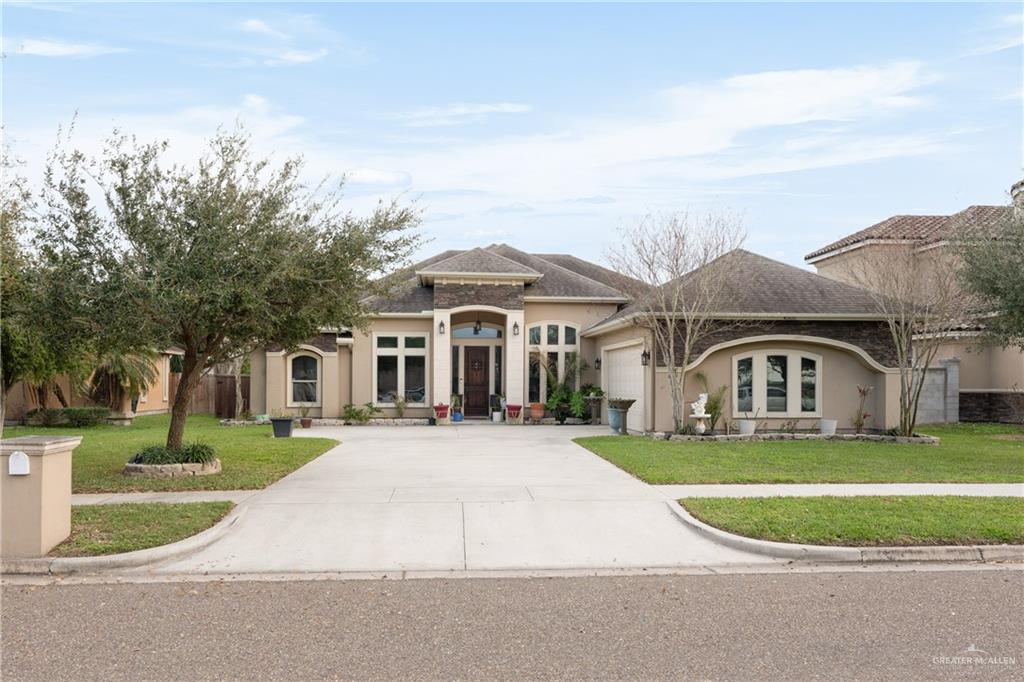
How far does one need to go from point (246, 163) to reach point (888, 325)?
51.0 ft

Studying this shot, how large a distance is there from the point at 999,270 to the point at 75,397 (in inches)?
1026

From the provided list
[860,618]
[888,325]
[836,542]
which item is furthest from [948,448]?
[860,618]

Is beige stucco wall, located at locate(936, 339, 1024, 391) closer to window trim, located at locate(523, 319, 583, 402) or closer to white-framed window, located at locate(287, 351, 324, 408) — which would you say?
window trim, located at locate(523, 319, 583, 402)

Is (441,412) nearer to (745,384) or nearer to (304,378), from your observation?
(304,378)

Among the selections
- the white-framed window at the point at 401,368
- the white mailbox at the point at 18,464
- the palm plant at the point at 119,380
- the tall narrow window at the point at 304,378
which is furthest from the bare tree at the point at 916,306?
the palm plant at the point at 119,380

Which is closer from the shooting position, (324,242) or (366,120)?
(324,242)

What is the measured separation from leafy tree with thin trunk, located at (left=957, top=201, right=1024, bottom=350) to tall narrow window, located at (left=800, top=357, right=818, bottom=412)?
14.7 ft

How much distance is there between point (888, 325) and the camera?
20000mm

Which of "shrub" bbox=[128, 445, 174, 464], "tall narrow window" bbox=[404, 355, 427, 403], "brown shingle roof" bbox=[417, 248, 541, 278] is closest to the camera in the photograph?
"shrub" bbox=[128, 445, 174, 464]

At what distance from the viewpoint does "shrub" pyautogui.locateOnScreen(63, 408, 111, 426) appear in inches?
913

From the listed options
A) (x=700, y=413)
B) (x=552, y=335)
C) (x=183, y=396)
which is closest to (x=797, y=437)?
(x=700, y=413)

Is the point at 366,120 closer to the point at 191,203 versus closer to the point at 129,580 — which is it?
the point at 191,203

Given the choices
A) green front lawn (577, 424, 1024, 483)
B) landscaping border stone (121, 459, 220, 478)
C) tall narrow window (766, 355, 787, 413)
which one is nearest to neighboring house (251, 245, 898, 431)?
tall narrow window (766, 355, 787, 413)

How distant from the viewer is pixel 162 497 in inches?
417
